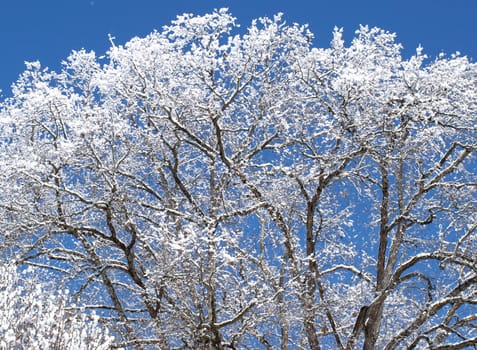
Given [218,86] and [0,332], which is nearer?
[0,332]

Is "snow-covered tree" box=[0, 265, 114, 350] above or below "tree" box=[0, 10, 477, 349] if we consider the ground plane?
below

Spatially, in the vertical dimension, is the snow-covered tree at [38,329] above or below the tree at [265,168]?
below

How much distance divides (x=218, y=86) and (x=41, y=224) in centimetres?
378

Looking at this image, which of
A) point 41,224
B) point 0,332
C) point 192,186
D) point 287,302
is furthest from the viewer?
point 192,186

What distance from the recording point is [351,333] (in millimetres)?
12312

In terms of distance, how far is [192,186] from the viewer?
13.8m

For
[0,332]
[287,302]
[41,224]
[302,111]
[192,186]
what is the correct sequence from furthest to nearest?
[192,186] < [302,111] < [41,224] < [287,302] < [0,332]

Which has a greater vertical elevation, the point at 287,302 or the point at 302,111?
the point at 302,111

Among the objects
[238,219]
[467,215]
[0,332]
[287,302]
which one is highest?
[467,215]

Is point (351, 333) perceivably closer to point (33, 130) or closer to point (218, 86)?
point (218, 86)

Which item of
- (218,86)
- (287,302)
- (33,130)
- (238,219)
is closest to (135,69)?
(218,86)

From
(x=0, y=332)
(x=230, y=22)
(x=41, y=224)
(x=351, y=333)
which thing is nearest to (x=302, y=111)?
(x=230, y=22)

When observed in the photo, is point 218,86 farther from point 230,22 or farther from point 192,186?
point 192,186

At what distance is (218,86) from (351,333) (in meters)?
4.90
